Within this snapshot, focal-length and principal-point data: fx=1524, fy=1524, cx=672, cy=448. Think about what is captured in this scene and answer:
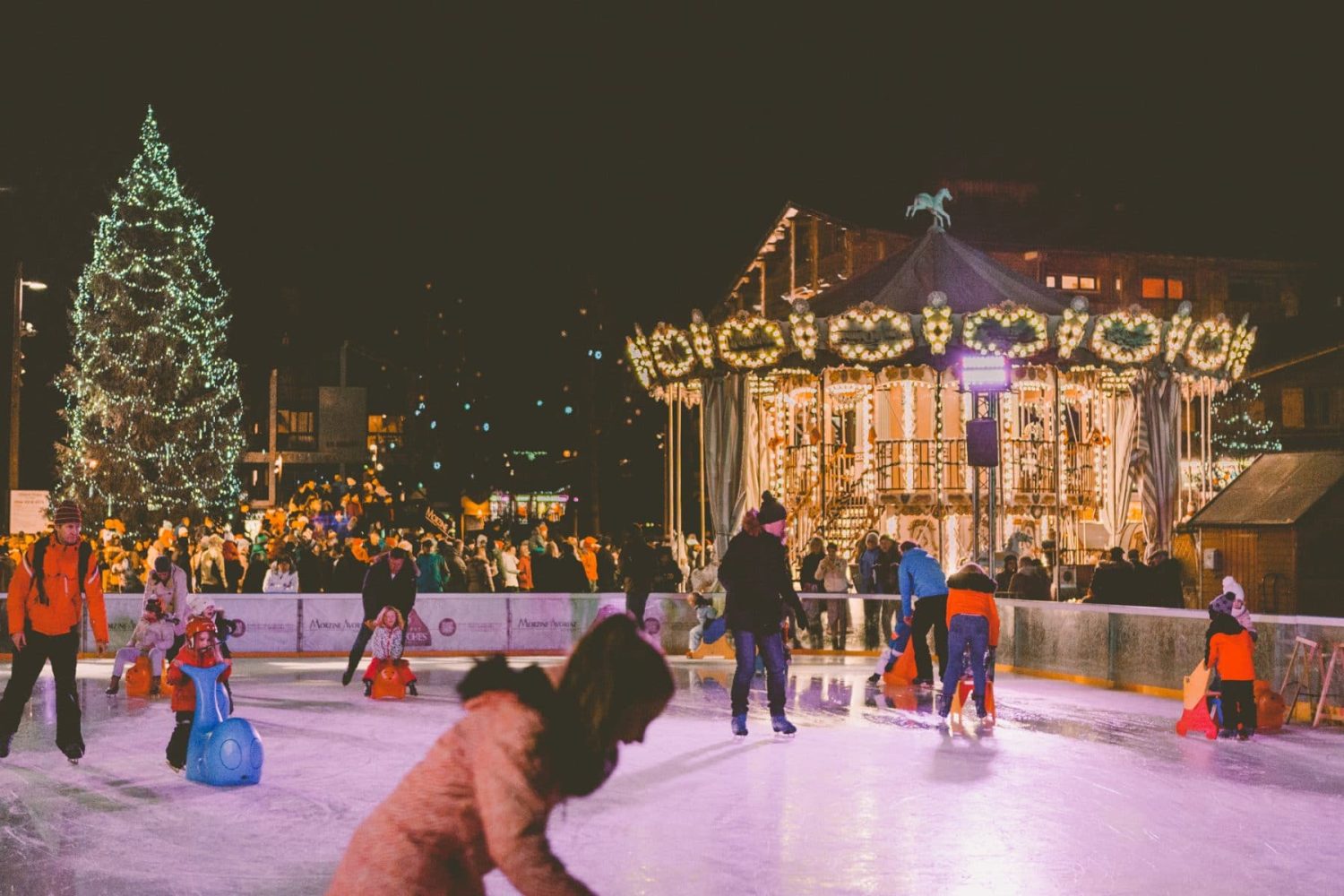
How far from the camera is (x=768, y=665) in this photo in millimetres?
10766

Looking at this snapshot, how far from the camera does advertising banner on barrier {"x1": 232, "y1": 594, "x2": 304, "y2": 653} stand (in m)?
19.3

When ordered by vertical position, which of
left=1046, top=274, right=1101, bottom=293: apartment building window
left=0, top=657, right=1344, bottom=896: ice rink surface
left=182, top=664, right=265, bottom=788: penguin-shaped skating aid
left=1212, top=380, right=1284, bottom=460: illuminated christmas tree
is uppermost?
left=1046, top=274, right=1101, bottom=293: apartment building window

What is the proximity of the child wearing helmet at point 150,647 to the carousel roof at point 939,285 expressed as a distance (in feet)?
37.9

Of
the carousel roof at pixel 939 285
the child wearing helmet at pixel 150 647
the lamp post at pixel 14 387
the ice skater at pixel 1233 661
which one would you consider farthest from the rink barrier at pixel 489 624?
the carousel roof at pixel 939 285

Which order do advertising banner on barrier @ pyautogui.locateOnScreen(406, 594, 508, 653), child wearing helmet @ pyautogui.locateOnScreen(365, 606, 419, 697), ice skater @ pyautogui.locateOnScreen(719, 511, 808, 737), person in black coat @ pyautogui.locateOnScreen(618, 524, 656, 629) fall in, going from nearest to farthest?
ice skater @ pyautogui.locateOnScreen(719, 511, 808, 737) → child wearing helmet @ pyautogui.locateOnScreen(365, 606, 419, 697) → person in black coat @ pyautogui.locateOnScreen(618, 524, 656, 629) → advertising banner on barrier @ pyautogui.locateOnScreen(406, 594, 508, 653)

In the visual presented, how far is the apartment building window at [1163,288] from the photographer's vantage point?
44459mm

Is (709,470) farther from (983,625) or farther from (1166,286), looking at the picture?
(1166,286)

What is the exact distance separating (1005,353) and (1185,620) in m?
7.61

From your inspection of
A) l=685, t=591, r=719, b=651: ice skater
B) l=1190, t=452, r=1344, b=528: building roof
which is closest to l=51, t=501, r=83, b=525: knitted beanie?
l=685, t=591, r=719, b=651: ice skater

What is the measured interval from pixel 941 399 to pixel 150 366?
2270 cm

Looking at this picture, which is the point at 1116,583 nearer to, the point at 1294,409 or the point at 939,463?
the point at 939,463

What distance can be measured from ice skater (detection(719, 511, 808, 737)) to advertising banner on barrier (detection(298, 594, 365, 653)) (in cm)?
964

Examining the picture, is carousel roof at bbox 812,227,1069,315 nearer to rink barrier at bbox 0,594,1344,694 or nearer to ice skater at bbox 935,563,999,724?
rink barrier at bbox 0,594,1344,694

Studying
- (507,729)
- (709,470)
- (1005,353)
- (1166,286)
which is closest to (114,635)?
(709,470)
